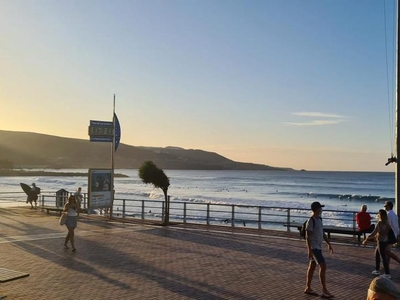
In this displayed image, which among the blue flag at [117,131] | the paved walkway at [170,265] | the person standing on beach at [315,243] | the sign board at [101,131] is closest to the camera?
the person standing on beach at [315,243]

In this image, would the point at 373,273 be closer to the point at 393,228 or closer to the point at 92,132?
the point at 393,228

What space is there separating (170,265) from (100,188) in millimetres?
10728

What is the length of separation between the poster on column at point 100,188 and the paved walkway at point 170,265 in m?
3.02

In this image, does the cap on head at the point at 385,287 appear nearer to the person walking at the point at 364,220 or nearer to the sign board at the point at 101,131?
the person walking at the point at 364,220

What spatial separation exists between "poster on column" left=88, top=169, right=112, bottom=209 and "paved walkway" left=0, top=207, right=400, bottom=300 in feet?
9.91

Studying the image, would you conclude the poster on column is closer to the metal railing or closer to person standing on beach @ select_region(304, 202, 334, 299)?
the metal railing

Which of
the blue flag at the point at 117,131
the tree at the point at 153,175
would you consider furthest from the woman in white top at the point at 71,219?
the blue flag at the point at 117,131

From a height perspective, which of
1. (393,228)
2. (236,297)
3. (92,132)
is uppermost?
(92,132)

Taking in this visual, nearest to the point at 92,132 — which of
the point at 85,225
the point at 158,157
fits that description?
the point at 85,225

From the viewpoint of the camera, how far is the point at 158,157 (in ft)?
651

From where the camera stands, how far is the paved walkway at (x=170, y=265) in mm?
8820

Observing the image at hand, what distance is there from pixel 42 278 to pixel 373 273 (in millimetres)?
6713

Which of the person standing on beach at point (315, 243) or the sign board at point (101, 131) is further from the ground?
the sign board at point (101, 131)

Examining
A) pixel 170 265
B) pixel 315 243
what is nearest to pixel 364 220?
pixel 315 243
